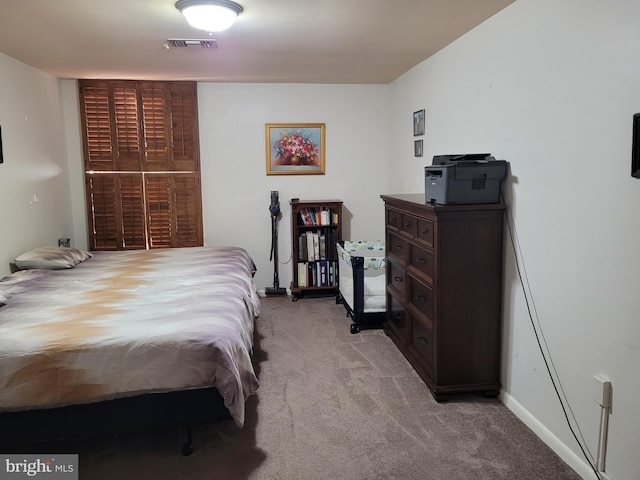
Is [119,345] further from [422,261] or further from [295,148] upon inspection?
A: [295,148]

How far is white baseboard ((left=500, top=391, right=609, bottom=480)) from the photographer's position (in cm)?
227

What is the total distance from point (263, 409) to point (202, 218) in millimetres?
2826

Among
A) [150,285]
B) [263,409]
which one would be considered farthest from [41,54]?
[263,409]

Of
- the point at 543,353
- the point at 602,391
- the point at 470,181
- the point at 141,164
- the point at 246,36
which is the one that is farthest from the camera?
the point at 141,164

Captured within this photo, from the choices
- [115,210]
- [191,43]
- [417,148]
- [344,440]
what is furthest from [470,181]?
[115,210]

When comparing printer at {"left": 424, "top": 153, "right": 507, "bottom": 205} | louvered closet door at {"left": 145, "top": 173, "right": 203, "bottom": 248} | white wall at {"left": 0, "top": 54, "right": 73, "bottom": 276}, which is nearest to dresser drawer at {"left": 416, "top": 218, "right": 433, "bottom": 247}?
printer at {"left": 424, "top": 153, "right": 507, "bottom": 205}

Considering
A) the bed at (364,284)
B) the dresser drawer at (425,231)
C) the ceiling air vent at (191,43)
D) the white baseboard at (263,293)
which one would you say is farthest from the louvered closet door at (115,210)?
the dresser drawer at (425,231)

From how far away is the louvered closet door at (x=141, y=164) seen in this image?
16.7 ft

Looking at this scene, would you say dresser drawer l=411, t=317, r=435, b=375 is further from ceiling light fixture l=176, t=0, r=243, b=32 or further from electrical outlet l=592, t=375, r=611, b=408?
ceiling light fixture l=176, t=0, r=243, b=32

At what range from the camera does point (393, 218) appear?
3816 mm

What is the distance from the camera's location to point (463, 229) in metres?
2.90

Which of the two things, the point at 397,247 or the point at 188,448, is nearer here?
the point at 188,448

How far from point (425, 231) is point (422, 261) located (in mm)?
213

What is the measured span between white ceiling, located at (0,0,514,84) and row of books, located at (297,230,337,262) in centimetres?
156
